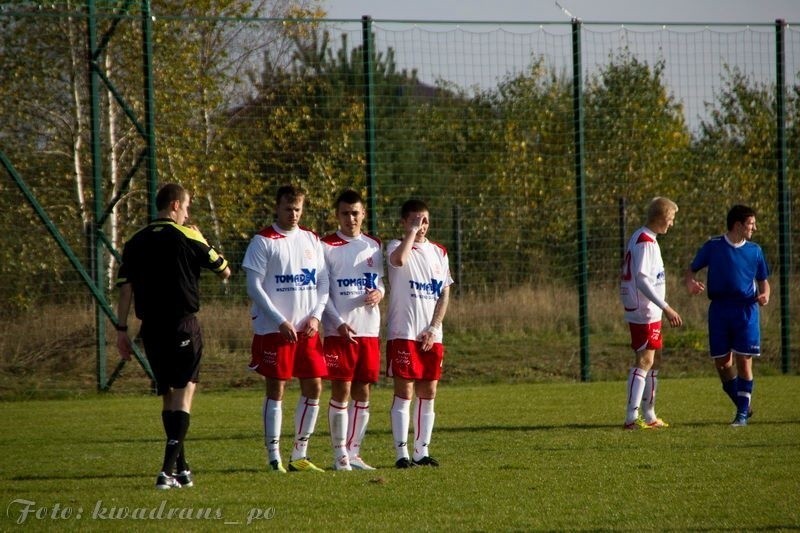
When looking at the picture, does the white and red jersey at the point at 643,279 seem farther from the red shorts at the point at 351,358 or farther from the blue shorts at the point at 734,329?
the red shorts at the point at 351,358

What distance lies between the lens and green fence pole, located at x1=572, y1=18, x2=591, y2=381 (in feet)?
48.6

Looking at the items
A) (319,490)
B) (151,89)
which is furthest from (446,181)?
(319,490)

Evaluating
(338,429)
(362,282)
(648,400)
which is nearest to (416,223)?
(362,282)

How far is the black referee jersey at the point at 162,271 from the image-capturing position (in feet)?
23.7

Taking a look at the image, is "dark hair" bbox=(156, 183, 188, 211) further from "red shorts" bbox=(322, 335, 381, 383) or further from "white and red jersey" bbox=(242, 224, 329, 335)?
"red shorts" bbox=(322, 335, 381, 383)

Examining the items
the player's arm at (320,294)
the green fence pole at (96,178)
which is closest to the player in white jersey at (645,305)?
the player's arm at (320,294)

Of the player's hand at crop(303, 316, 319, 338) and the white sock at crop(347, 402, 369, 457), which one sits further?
the white sock at crop(347, 402, 369, 457)

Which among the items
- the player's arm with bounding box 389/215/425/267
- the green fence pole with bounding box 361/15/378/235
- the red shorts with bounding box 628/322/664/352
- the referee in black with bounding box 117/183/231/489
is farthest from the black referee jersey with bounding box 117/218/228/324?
the green fence pole with bounding box 361/15/378/235

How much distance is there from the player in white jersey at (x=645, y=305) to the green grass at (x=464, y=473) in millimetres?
322

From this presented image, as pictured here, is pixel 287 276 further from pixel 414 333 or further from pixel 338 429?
pixel 338 429

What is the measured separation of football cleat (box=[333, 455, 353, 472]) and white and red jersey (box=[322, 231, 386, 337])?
885mm

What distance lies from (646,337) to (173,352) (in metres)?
4.67

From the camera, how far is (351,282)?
8.16 meters

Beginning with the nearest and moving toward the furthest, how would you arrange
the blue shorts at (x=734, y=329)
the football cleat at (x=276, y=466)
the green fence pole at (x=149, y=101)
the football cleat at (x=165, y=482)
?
the football cleat at (x=165, y=482) < the football cleat at (x=276, y=466) < the blue shorts at (x=734, y=329) < the green fence pole at (x=149, y=101)
